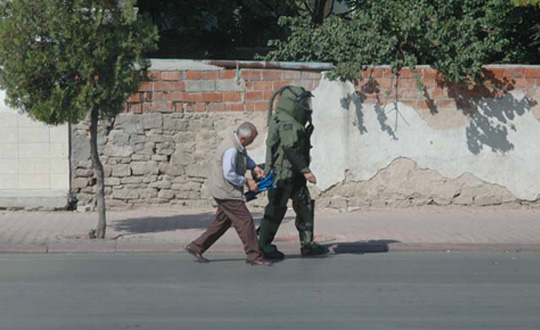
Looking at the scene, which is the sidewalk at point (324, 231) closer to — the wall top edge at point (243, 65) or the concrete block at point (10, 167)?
the concrete block at point (10, 167)

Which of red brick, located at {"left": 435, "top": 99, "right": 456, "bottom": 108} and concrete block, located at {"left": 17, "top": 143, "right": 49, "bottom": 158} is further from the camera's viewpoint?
red brick, located at {"left": 435, "top": 99, "right": 456, "bottom": 108}

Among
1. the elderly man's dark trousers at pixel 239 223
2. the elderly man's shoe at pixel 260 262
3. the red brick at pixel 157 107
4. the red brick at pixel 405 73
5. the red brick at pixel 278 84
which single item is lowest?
the elderly man's shoe at pixel 260 262

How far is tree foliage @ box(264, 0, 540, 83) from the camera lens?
13289 millimetres

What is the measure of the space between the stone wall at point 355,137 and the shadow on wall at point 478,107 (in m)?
0.02

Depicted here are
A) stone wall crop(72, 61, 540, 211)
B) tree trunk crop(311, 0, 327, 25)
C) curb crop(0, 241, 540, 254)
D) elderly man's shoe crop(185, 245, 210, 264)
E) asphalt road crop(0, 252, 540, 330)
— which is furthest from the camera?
tree trunk crop(311, 0, 327, 25)

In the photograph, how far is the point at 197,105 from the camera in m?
13.5

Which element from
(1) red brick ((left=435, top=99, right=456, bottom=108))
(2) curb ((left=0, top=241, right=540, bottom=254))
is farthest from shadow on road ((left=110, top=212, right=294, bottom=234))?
(1) red brick ((left=435, top=99, right=456, bottom=108))

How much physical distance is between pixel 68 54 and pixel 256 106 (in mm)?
3860

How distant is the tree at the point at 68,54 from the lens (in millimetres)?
10273

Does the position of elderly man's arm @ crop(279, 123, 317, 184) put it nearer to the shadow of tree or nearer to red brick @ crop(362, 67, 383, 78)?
red brick @ crop(362, 67, 383, 78)

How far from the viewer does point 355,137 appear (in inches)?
538

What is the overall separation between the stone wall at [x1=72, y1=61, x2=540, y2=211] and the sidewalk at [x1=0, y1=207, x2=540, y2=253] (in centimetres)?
30

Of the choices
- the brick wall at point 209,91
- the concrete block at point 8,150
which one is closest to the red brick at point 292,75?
the brick wall at point 209,91

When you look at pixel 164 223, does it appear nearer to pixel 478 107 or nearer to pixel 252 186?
pixel 252 186
